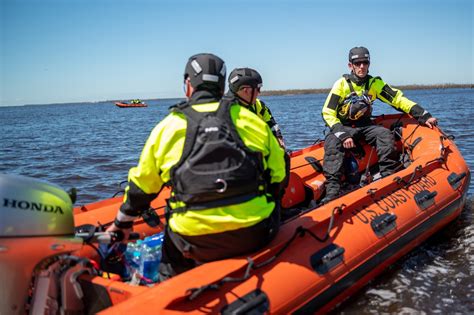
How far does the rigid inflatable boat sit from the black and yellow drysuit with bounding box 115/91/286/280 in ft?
0.47

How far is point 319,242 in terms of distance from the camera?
9.95ft

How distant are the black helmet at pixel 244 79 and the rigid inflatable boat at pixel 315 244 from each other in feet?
3.86

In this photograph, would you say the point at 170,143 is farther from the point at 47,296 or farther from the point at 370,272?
the point at 370,272

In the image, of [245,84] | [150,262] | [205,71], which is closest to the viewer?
[205,71]

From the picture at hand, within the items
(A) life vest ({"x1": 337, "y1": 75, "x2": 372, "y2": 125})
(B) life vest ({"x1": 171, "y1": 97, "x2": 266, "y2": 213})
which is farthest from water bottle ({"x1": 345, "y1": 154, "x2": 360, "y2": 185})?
(B) life vest ({"x1": 171, "y1": 97, "x2": 266, "y2": 213})

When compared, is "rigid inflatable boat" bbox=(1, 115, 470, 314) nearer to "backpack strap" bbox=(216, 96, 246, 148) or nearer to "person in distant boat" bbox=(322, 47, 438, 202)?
"person in distant boat" bbox=(322, 47, 438, 202)

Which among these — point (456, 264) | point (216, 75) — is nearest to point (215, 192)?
point (216, 75)

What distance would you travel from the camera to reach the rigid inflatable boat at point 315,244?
93.2 inches

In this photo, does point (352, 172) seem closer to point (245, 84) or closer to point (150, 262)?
point (245, 84)

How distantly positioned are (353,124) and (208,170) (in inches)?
138

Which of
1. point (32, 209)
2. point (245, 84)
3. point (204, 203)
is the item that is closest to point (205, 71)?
point (204, 203)

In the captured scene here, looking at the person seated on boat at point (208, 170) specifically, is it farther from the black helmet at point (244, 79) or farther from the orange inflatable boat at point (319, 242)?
the black helmet at point (244, 79)

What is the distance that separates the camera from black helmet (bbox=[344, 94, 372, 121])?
201 inches

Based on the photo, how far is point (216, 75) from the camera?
2.38 m
